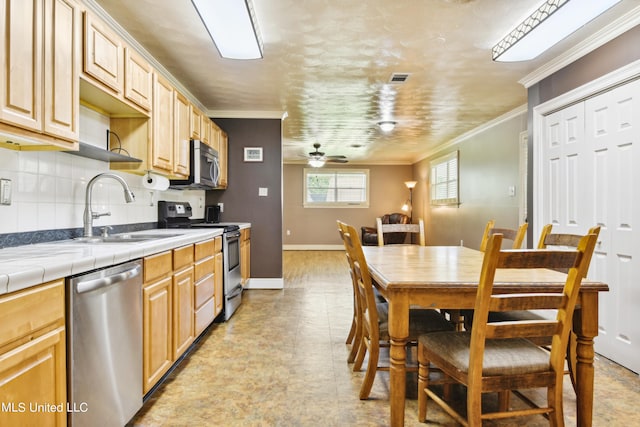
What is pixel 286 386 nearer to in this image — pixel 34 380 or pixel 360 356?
pixel 360 356

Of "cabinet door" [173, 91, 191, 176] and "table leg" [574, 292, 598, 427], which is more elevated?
"cabinet door" [173, 91, 191, 176]

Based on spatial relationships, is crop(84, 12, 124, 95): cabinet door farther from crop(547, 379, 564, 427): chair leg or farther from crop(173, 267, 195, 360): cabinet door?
crop(547, 379, 564, 427): chair leg

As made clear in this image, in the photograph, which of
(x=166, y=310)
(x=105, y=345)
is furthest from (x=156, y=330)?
(x=105, y=345)

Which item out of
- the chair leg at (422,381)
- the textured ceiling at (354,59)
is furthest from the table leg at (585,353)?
the textured ceiling at (354,59)

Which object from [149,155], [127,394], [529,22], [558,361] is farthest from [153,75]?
[558,361]

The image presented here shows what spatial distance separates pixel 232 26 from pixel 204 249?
1609 millimetres

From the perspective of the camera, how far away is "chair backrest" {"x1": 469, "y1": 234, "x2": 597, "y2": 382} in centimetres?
124

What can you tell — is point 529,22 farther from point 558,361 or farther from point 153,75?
point 153,75

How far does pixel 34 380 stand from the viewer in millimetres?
1122

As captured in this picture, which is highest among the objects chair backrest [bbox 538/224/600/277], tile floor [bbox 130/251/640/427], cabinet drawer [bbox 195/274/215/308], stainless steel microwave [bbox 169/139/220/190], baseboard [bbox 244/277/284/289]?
stainless steel microwave [bbox 169/139/220/190]

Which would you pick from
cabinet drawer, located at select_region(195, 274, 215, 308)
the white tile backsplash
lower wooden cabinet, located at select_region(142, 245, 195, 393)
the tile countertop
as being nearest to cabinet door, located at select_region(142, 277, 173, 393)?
lower wooden cabinet, located at select_region(142, 245, 195, 393)

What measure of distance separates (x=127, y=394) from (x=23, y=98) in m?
1.33

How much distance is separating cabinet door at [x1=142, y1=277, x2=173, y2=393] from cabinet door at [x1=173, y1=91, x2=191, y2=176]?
133 centimetres

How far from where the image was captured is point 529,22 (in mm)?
2414
